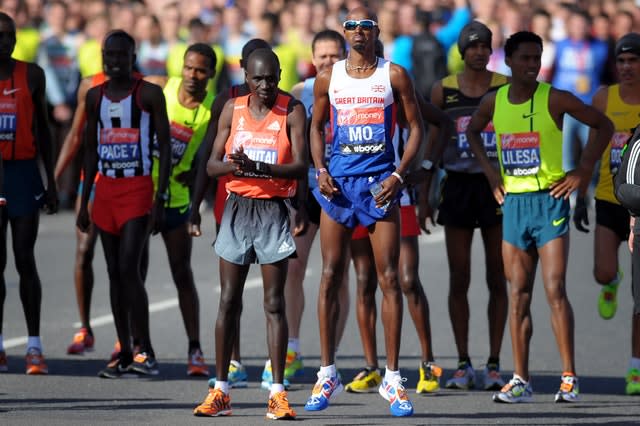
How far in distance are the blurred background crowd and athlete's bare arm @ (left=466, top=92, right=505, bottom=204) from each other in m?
9.95

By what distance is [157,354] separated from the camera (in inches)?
547

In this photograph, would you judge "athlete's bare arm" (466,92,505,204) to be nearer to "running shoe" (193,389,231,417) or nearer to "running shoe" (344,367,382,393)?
"running shoe" (344,367,382,393)

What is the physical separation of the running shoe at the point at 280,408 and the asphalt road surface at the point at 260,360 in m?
0.12

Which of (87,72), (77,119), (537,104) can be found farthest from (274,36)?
(537,104)

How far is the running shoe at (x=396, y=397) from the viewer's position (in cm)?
1075

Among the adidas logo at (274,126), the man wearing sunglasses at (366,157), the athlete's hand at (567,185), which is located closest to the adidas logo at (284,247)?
the man wearing sunglasses at (366,157)

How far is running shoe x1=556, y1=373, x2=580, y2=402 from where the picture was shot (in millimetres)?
11609

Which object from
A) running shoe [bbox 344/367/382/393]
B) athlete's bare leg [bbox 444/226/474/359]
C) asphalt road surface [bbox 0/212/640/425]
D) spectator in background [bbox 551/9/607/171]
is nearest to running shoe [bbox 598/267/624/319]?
asphalt road surface [bbox 0/212/640/425]

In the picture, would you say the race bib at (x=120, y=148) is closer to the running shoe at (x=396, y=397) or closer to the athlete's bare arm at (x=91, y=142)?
the athlete's bare arm at (x=91, y=142)

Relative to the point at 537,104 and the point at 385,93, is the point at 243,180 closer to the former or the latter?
the point at 385,93

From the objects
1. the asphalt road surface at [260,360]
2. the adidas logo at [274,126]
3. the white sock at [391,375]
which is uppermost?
the adidas logo at [274,126]

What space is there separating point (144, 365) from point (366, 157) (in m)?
2.62

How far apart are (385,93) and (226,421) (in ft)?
7.46

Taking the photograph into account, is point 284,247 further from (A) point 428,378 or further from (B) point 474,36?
(B) point 474,36
